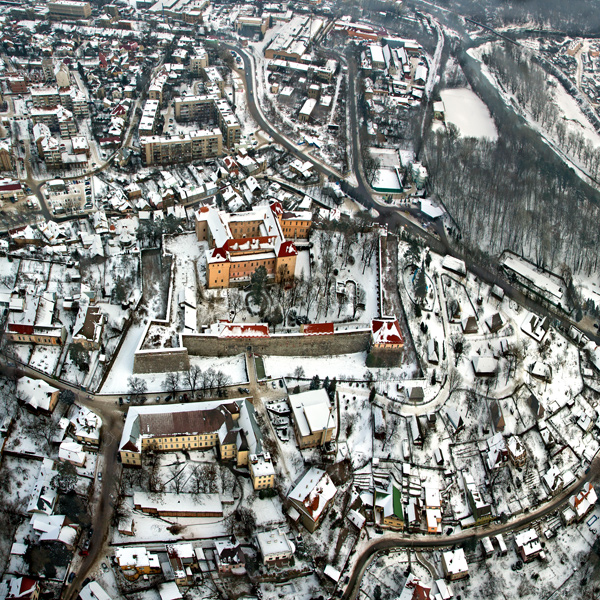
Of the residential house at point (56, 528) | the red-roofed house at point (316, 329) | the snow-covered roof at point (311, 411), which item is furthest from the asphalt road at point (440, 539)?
the red-roofed house at point (316, 329)

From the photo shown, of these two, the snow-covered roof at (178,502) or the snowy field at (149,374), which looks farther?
the snowy field at (149,374)

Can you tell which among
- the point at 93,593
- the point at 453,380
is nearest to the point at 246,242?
the point at 453,380

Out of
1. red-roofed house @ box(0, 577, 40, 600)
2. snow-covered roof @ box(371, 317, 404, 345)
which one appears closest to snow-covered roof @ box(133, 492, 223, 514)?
red-roofed house @ box(0, 577, 40, 600)

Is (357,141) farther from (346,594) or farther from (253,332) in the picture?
(346,594)

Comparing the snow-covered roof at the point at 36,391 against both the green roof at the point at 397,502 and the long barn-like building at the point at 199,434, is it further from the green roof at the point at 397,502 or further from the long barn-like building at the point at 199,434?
the green roof at the point at 397,502

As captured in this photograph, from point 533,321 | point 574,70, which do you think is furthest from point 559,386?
point 574,70

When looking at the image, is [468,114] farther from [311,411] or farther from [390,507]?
[390,507]
